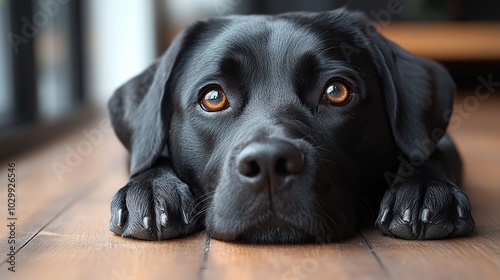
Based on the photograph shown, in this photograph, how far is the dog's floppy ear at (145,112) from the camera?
2635 millimetres

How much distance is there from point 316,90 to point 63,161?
7.31 ft

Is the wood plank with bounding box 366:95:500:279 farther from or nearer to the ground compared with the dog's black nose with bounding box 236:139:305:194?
nearer to the ground

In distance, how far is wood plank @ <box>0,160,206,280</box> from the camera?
1.82m

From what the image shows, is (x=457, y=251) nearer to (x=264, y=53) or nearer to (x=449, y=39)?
(x=264, y=53)

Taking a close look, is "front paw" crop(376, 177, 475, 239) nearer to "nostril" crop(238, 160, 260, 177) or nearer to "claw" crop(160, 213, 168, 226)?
"nostril" crop(238, 160, 260, 177)

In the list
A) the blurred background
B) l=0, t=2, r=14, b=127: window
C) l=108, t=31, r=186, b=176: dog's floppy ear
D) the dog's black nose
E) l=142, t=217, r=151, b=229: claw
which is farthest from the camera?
the blurred background

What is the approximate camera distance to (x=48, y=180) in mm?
3482

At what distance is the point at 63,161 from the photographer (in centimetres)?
416

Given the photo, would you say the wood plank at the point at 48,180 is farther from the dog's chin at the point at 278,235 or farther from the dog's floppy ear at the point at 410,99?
the dog's floppy ear at the point at 410,99

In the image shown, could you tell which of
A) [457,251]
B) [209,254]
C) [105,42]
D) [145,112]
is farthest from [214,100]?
[105,42]

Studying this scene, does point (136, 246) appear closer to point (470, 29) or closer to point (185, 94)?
point (185, 94)

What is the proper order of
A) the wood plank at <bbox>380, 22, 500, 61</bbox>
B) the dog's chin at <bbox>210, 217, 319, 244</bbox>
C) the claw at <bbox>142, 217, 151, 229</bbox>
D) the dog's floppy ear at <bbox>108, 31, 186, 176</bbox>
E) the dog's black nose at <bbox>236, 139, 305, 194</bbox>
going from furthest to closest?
the wood plank at <bbox>380, 22, 500, 61</bbox>
the dog's floppy ear at <bbox>108, 31, 186, 176</bbox>
the claw at <bbox>142, 217, 151, 229</bbox>
the dog's chin at <bbox>210, 217, 319, 244</bbox>
the dog's black nose at <bbox>236, 139, 305, 194</bbox>

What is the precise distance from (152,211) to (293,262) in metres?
0.51

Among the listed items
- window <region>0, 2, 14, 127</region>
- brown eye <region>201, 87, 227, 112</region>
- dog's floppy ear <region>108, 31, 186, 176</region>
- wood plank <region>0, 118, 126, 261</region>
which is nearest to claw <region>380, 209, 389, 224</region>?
brown eye <region>201, 87, 227, 112</region>
